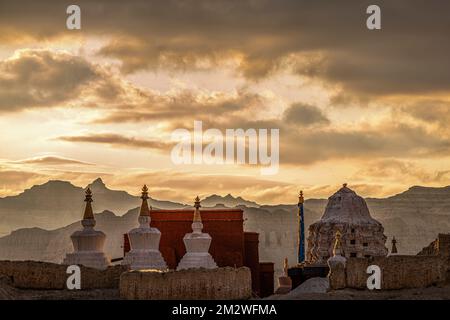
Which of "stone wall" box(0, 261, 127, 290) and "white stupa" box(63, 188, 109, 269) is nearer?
"stone wall" box(0, 261, 127, 290)

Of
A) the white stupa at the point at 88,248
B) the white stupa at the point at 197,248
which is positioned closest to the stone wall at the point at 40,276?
the white stupa at the point at 88,248

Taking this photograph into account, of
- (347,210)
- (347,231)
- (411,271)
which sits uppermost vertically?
(347,210)

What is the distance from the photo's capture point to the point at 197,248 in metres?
65.9

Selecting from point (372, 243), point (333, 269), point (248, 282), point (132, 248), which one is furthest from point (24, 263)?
point (372, 243)

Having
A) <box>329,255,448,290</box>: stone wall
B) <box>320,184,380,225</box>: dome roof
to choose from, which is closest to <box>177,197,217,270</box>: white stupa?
<box>329,255,448,290</box>: stone wall

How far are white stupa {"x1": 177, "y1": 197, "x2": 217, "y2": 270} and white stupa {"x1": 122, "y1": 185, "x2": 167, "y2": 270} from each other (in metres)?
1.55

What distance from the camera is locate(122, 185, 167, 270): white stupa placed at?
212 ft

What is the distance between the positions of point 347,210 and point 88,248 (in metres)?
23.3

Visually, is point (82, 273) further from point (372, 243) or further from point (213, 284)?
point (372, 243)

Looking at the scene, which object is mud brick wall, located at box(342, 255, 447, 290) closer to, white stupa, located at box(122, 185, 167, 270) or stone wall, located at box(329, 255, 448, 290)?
stone wall, located at box(329, 255, 448, 290)

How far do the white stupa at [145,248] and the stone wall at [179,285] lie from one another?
7103 mm

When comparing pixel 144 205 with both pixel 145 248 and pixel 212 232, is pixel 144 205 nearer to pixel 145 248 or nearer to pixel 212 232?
pixel 145 248

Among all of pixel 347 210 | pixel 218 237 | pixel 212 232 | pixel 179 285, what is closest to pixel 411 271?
pixel 179 285
